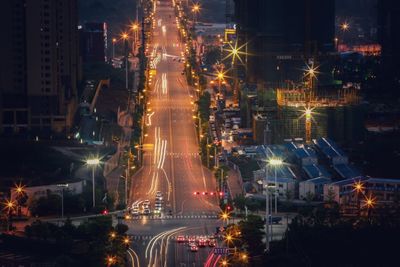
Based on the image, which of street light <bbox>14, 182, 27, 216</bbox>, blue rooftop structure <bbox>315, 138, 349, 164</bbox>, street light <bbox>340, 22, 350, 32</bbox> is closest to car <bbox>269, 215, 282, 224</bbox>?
street light <bbox>14, 182, 27, 216</bbox>

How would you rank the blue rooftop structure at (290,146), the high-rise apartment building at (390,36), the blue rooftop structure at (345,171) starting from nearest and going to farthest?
1. the blue rooftop structure at (345,171)
2. the blue rooftop structure at (290,146)
3. the high-rise apartment building at (390,36)

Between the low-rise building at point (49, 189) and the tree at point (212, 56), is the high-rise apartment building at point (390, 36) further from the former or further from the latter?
the low-rise building at point (49, 189)

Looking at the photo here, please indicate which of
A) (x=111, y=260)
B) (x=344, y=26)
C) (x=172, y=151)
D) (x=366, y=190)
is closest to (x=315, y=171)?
(x=366, y=190)

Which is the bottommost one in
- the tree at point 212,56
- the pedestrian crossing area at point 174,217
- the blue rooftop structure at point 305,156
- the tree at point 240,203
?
the pedestrian crossing area at point 174,217

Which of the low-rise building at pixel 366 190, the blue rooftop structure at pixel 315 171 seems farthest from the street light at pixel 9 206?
the blue rooftop structure at pixel 315 171

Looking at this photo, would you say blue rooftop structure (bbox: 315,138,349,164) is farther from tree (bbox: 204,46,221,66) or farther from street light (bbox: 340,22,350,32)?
street light (bbox: 340,22,350,32)

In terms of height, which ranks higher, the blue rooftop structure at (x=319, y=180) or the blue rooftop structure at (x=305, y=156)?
the blue rooftop structure at (x=305, y=156)
